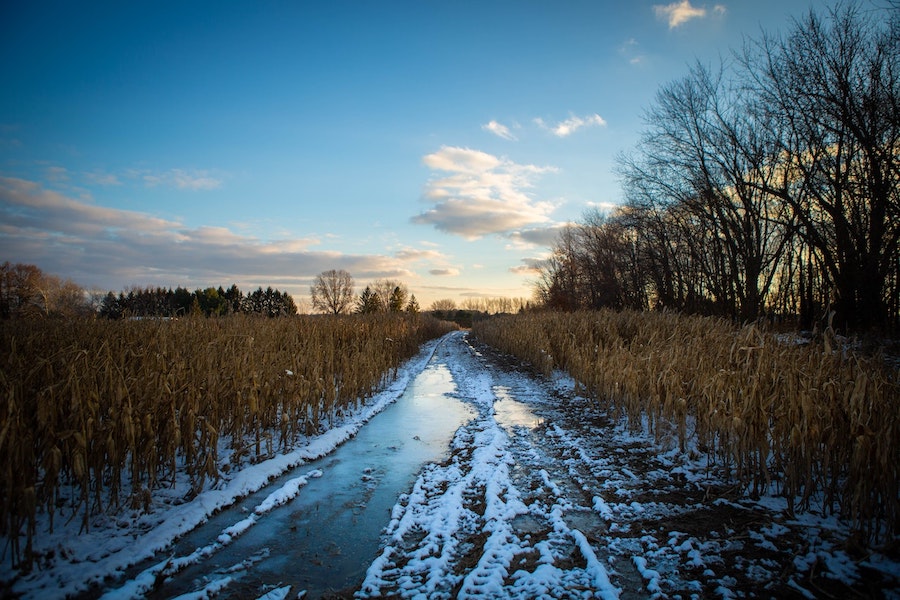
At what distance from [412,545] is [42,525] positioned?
2585 millimetres

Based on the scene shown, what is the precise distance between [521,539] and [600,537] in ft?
1.94

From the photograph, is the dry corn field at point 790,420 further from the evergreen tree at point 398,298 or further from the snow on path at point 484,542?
the evergreen tree at point 398,298

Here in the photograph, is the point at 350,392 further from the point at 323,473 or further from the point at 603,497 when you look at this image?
the point at 603,497

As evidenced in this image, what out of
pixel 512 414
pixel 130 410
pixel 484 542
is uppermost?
pixel 130 410

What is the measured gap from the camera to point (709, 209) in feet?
62.7

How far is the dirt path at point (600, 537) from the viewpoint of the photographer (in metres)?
2.36

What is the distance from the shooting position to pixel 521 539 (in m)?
2.91

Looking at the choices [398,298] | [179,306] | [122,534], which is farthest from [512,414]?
[398,298]

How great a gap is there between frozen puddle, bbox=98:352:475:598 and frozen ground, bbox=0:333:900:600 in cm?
2

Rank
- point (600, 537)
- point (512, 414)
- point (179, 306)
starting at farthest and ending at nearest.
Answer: point (179, 306) → point (512, 414) → point (600, 537)

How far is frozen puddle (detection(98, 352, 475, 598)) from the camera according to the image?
240cm

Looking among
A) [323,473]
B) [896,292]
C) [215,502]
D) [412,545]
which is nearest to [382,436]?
[323,473]

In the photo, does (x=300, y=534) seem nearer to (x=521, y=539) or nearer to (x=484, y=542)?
(x=484, y=542)

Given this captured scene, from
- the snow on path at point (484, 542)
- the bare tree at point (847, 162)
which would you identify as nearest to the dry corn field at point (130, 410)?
the snow on path at point (484, 542)
